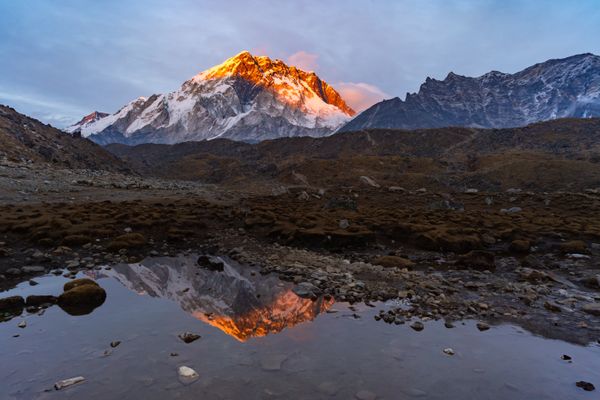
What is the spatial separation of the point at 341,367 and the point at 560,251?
1787cm

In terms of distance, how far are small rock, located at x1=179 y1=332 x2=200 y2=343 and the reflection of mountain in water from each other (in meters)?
0.91

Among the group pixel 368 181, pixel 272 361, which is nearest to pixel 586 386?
pixel 272 361

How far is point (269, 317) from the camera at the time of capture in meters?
11.8

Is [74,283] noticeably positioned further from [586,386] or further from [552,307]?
[552,307]

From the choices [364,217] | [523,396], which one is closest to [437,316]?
[523,396]

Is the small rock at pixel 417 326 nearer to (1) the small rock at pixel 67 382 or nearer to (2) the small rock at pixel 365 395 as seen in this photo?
(2) the small rock at pixel 365 395

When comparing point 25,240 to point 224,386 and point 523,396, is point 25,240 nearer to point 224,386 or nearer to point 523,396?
point 224,386

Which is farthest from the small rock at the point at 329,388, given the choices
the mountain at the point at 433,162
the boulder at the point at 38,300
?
Result: the mountain at the point at 433,162

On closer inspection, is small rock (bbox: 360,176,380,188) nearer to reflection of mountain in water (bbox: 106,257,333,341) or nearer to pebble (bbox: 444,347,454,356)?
reflection of mountain in water (bbox: 106,257,333,341)

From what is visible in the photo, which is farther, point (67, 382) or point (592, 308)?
point (592, 308)

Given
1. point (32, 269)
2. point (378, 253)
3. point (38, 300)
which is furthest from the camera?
point (378, 253)

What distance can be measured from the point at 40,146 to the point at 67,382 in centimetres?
8148

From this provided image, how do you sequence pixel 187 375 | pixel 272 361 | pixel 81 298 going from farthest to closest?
1. pixel 81 298
2. pixel 272 361
3. pixel 187 375

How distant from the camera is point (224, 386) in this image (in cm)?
767
